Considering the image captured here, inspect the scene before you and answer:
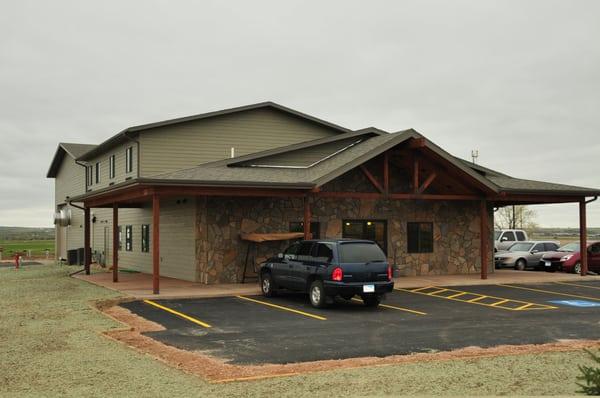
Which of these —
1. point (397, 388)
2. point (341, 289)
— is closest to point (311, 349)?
point (397, 388)

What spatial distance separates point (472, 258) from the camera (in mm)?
26016

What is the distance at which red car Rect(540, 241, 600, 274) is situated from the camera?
2803 centimetres

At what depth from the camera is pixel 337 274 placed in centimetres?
1519

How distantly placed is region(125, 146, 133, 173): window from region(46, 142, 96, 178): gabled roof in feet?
32.8

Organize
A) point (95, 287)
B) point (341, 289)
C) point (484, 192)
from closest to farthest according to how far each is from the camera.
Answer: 1. point (341, 289)
2. point (95, 287)
3. point (484, 192)

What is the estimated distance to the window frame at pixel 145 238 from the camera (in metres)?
28.1

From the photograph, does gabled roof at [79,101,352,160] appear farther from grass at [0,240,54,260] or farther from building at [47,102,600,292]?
grass at [0,240,54,260]

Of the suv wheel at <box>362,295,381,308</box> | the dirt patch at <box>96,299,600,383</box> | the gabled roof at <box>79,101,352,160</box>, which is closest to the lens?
the dirt patch at <box>96,299,600,383</box>

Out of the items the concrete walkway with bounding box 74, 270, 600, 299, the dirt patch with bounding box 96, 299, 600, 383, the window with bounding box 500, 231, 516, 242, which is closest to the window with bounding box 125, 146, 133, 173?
the concrete walkway with bounding box 74, 270, 600, 299

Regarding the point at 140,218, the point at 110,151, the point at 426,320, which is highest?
the point at 110,151

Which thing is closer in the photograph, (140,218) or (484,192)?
(484,192)

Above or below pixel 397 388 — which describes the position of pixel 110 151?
above

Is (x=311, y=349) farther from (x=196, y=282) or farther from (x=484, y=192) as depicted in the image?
(x=484, y=192)

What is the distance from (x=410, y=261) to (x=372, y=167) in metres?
3.97
